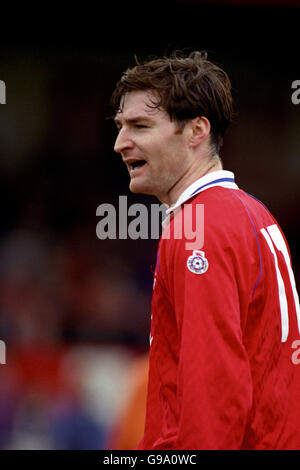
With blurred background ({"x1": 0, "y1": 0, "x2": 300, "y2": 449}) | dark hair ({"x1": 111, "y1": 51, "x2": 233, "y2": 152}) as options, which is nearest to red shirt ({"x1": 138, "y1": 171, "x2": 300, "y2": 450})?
dark hair ({"x1": 111, "y1": 51, "x2": 233, "y2": 152})

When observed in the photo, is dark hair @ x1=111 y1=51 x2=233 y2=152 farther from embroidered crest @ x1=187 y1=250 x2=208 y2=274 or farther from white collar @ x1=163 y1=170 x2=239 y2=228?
embroidered crest @ x1=187 y1=250 x2=208 y2=274

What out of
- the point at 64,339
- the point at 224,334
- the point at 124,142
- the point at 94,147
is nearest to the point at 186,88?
the point at 124,142

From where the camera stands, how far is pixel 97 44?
6398 mm

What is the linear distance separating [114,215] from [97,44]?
5.11ft

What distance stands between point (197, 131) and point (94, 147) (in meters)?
4.45

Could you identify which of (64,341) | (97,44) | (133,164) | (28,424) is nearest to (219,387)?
(133,164)

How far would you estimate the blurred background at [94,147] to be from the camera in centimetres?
591

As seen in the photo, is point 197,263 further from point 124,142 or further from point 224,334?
point 124,142

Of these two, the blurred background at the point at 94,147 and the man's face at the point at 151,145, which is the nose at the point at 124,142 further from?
the blurred background at the point at 94,147

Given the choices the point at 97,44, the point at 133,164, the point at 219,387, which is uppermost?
the point at 97,44

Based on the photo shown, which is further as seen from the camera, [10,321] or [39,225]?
[39,225]

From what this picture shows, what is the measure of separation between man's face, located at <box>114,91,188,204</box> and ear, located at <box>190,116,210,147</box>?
0.10 feet

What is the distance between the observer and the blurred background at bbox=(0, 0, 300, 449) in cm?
591

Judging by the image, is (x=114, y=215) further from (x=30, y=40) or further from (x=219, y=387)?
(x=219, y=387)
